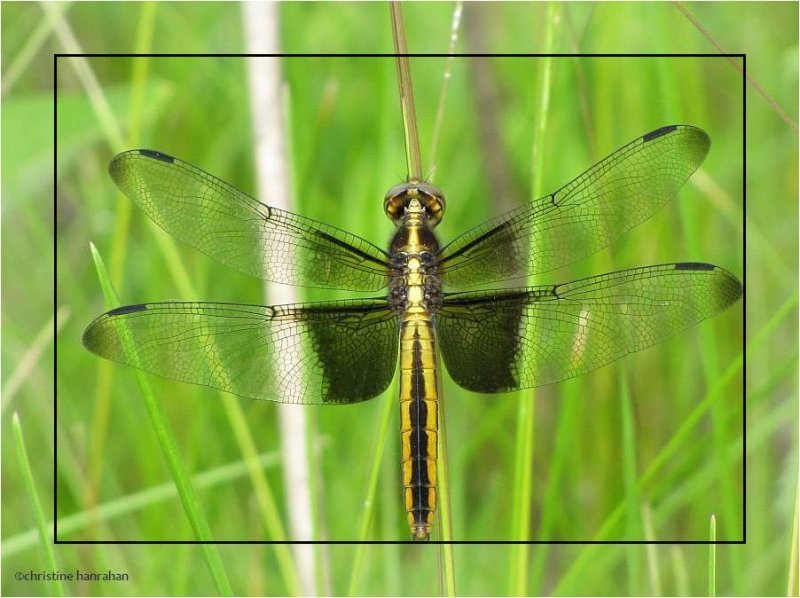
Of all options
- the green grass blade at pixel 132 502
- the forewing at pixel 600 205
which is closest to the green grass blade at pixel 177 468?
the green grass blade at pixel 132 502

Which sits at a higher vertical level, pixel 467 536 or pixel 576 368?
pixel 576 368

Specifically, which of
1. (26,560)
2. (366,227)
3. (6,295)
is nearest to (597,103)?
(366,227)

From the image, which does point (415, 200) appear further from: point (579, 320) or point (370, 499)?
point (370, 499)

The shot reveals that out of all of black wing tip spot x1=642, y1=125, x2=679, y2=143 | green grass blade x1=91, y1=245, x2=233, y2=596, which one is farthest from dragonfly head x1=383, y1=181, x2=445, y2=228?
green grass blade x1=91, y1=245, x2=233, y2=596

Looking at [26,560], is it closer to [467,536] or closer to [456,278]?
[467,536]

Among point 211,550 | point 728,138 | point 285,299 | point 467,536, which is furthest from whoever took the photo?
point 728,138
